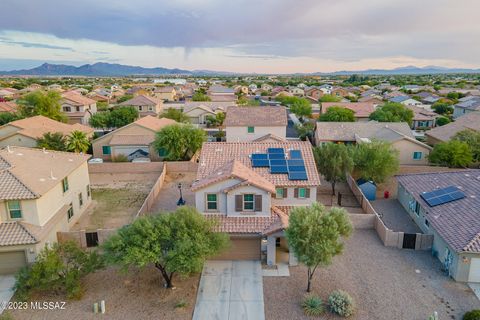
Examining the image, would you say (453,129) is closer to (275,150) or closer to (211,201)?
(275,150)

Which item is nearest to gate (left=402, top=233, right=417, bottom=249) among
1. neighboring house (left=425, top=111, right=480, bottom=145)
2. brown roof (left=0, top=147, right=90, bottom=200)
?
brown roof (left=0, top=147, right=90, bottom=200)

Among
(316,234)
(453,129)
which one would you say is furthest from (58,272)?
(453,129)

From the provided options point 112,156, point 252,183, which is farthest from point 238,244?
point 112,156

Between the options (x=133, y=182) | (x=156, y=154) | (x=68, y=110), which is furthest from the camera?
(x=68, y=110)

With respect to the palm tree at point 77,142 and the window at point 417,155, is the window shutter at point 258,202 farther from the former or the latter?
the window at point 417,155

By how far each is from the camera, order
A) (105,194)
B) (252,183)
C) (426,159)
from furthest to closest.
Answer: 1. (426,159)
2. (105,194)
3. (252,183)

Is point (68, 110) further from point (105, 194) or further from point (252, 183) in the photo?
point (252, 183)
